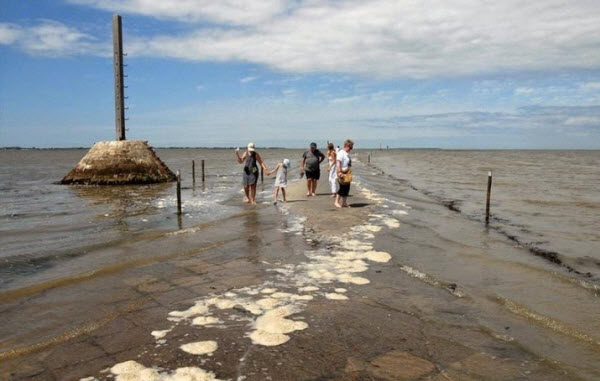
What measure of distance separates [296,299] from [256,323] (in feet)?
3.23

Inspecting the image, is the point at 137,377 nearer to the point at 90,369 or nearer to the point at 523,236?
the point at 90,369

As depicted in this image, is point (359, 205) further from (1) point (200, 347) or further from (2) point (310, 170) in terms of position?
(1) point (200, 347)

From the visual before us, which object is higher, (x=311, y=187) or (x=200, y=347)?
(x=311, y=187)

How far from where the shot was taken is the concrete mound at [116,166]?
79.5 ft

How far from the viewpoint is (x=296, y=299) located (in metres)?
6.12

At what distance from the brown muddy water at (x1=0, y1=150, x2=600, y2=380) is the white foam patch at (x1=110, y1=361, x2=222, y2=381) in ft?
0.08

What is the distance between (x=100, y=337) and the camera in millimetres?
4938

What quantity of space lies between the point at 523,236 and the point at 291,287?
8.12m

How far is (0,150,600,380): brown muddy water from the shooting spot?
174 inches

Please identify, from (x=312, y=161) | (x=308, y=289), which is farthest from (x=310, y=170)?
(x=308, y=289)

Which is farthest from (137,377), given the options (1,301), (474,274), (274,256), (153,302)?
(474,274)

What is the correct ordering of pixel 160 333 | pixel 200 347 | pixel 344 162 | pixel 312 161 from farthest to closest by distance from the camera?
pixel 312 161, pixel 344 162, pixel 160 333, pixel 200 347

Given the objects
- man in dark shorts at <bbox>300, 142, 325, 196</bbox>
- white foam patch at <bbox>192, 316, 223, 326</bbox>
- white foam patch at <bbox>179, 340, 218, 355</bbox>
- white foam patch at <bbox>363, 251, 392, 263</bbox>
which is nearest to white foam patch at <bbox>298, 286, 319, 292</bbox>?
white foam patch at <bbox>192, 316, 223, 326</bbox>

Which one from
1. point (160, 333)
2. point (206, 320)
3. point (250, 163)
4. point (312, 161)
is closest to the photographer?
point (160, 333)
